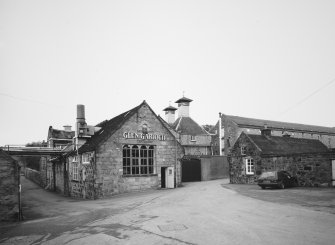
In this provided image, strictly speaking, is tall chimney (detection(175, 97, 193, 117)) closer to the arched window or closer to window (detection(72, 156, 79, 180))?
window (detection(72, 156, 79, 180))

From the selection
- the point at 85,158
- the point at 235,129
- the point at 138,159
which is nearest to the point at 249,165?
the point at 138,159

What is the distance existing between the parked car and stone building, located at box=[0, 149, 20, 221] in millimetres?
17558

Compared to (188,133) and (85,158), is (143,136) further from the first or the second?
(188,133)

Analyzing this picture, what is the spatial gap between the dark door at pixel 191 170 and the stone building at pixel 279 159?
26.6ft

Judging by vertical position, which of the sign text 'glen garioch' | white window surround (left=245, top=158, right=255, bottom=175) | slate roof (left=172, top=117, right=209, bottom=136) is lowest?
white window surround (left=245, top=158, right=255, bottom=175)

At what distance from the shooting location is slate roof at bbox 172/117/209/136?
5253cm

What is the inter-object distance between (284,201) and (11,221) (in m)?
14.8

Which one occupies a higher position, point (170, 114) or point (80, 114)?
point (170, 114)

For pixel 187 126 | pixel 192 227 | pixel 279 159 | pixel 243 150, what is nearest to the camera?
pixel 192 227

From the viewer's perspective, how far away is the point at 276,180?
22.2m

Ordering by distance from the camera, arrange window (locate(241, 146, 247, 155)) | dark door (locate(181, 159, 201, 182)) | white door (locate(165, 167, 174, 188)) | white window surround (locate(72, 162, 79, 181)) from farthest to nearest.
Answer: dark door (locate(181, 159, 201, 182)), window (locate(241, 146, 247, 155)), white door (locate(165, 167, 174, 188)), white window surround (locate(72, 162, 79, 181))

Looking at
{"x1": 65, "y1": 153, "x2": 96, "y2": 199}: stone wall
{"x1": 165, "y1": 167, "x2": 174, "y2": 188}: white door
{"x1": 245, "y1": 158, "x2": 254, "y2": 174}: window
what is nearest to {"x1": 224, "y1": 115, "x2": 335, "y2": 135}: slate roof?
{"x1": 245, "y1": 158, "x2": 254, "y2": 174}: window

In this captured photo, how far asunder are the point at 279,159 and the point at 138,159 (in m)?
13.0

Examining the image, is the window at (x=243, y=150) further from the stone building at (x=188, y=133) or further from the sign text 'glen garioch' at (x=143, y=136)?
the stone building at (x=188, y=133)
